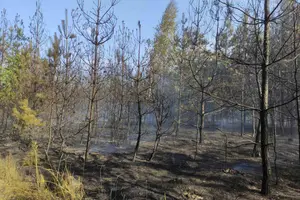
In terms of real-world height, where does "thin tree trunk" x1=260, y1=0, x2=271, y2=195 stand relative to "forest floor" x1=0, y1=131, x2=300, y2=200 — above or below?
above

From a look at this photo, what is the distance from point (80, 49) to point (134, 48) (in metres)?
1.97

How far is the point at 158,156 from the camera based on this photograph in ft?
24.6

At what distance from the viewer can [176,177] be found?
17.3ft

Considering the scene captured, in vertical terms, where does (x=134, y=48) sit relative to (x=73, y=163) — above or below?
above

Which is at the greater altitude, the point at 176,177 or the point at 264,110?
the point at 264,110

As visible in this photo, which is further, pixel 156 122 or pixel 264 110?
pixel 156 122

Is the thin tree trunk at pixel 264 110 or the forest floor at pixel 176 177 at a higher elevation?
the thin tree trunk at pixel 264 110

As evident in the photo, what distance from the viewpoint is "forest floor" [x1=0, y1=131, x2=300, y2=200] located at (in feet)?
13.4

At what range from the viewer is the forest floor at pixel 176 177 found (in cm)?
408

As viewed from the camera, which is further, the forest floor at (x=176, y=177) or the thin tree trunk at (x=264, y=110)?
the forest floor at (x=176, y=177)

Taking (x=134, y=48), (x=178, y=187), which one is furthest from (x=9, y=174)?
(x=134, y=48)

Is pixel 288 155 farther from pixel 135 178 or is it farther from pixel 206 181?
pixel 135 178

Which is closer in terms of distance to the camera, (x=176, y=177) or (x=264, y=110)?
(x=264, y=110)

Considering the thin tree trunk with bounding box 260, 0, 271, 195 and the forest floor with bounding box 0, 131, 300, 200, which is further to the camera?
the forest floor with bounding box 0, 131, 300, 200
